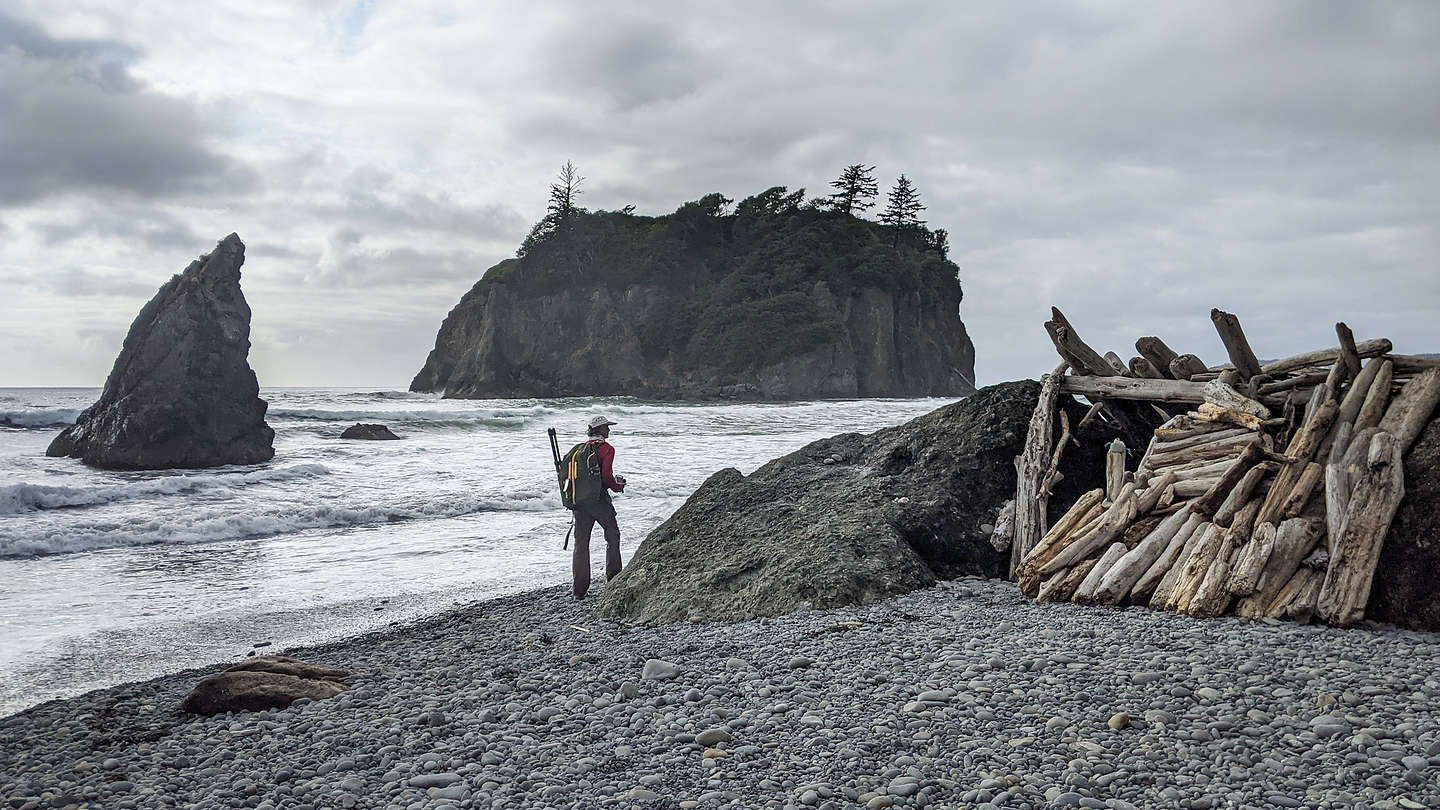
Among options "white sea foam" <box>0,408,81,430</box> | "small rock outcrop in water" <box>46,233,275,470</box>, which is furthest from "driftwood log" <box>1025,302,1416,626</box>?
"white sea foam" <box>0,408,81,430</box>

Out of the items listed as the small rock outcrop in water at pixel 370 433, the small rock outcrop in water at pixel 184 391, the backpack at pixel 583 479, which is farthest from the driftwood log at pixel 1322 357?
the small rock outcrop in water at pixel 370 433

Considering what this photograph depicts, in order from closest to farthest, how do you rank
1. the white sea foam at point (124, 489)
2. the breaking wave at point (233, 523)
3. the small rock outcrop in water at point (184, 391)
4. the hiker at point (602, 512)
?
the hiker at point (602, 512)
the breaking wave at point (233, 523)
the white sea foam at point (124, 489)
the small rock outcrop in water at point (184, 391)

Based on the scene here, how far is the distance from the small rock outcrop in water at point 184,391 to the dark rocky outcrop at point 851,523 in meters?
16.6

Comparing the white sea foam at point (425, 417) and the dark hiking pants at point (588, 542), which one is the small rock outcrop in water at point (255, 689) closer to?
the dark hiking pants at point (588, 542)

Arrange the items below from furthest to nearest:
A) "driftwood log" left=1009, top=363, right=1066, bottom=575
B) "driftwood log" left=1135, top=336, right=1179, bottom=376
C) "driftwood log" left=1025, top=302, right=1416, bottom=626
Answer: "driftwood log" left=1135, top=336, right=1179, bottom=376 → "driftwood log" left=1009, top=363, right=1066, bottom=575 → "driftwood log" left=1025, top=302, right=1416, bottom=626

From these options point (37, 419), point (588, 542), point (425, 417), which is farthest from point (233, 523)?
point (37, 419)

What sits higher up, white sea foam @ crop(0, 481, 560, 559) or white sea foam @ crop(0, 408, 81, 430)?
white sea foam @ crop(0, 408, 81, 430)

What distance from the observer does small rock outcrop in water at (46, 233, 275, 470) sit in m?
19.4

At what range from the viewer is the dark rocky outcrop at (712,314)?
66438 millimetres

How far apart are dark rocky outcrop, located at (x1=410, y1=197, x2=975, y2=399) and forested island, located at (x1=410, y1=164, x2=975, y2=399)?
4.8 inches

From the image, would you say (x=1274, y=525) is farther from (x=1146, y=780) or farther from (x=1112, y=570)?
(x=1146, y=780)

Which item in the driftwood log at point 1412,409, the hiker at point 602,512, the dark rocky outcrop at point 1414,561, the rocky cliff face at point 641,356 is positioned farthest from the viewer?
the rocky cliff face at point 641,356

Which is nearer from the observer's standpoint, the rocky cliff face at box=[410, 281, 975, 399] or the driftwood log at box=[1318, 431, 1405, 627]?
the driftwood log at box=[1318, 431, 1405, 627]

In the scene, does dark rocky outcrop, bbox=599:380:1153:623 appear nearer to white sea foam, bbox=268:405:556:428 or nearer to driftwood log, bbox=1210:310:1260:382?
driftwood log, bbox=1210:310:1260:382
